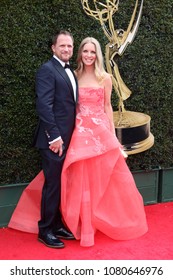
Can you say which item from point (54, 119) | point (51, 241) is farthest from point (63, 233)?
point (54, 119)

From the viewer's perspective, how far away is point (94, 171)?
325cm

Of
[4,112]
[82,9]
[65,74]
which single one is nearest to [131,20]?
[82,9]

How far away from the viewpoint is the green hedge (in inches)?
134

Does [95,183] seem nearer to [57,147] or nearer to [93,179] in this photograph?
[93,179]

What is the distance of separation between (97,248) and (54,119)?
1105mm

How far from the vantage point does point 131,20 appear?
374 centimetres

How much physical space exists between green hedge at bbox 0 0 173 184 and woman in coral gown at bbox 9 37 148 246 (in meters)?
0.52

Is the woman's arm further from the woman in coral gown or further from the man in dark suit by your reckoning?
the man in dark suit

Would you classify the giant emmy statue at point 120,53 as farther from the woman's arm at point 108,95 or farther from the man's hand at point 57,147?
the man's hand at point 57,147

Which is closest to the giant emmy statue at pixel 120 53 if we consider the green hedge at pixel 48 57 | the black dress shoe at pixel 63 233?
the green hedge at pixel 48 57

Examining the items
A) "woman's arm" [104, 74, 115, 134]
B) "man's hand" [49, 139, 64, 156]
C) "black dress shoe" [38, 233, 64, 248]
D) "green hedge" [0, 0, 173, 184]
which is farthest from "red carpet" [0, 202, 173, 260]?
"woman's arm" [104, 74, 115, 134]

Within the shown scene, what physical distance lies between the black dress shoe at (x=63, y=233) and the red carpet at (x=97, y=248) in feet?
0.18

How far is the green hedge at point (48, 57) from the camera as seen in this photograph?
3.40 meters

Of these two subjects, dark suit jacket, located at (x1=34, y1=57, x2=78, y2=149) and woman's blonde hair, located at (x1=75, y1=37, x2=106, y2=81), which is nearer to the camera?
dark suit jacket, located at (x1=34, y1=57, x2=78, y2=149)
